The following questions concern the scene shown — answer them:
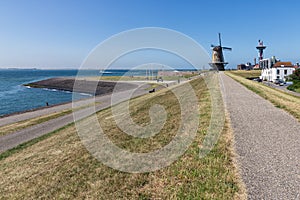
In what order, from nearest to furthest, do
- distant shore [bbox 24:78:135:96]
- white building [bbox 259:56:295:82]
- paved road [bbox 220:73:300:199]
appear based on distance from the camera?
paved road [bbox 220:73:300:199] < white building [bbox 259:56:295:82] < distant shore [bbox 24:78:135:96]

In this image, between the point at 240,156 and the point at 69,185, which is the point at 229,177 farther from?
the point at 69,185

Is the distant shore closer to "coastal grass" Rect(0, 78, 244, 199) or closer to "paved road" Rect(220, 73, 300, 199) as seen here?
"coastal grass" Rect(0, 78, 244, 199)

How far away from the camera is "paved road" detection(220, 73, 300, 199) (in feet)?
15.1

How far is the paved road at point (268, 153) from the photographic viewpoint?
4.59 m

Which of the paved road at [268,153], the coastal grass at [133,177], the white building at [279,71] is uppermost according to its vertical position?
the white building at [279,71]

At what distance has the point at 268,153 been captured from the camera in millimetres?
A: 6262

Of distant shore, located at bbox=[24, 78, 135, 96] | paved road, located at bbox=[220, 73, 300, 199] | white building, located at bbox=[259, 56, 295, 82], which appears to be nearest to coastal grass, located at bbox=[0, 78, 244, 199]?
paved road, located at bbox=[220, 73, 300, 199]

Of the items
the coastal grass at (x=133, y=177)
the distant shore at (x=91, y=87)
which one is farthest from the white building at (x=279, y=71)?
the coastal grass at (x=133, y=177)

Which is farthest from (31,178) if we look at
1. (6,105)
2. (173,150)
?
(6,105)

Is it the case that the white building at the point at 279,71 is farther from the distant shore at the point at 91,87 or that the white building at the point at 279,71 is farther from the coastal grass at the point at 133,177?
the coastal grass at the point at 133,177

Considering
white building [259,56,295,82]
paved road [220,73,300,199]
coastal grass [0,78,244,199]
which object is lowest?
coastal grass [0,78,244,199]

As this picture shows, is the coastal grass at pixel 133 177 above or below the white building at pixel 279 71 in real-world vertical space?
below

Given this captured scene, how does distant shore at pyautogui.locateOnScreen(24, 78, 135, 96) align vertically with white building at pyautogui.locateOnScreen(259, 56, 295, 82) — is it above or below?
below

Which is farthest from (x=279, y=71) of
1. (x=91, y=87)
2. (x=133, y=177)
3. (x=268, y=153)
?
(x=133, y=177)
